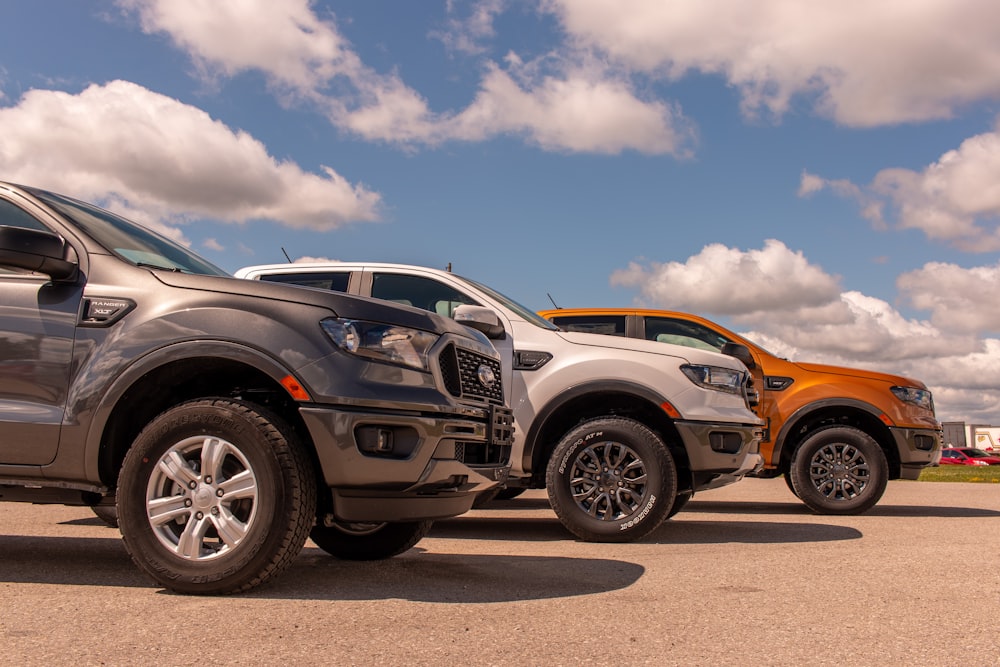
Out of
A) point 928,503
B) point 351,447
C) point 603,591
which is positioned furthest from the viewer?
point 928,503

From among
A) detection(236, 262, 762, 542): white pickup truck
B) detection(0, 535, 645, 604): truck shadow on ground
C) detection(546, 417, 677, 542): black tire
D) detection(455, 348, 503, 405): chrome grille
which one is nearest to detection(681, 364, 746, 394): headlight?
detection(236, 262, 762, 542): white pickup truck

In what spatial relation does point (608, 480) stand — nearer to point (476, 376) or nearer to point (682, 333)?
point (476, 376)

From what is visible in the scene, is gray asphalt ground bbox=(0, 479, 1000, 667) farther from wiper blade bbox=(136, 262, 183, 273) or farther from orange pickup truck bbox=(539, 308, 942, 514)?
orange pickup truck bbox=(539, 308, 942, 514)

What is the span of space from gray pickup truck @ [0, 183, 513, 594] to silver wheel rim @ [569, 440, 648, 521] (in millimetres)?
1961

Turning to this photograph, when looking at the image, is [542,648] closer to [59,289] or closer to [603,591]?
[603,591]

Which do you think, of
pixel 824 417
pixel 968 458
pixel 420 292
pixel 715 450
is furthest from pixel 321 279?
pixel 968 458

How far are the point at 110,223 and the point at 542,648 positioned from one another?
3140mm

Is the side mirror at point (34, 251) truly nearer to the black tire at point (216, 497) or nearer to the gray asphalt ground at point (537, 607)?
the black tire at point (216, 497)

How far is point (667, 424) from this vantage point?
6.44 m

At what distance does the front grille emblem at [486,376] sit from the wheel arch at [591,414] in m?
1.65

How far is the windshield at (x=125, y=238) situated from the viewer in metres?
4.43

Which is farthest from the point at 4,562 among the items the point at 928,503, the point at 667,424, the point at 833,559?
the point at 928,503

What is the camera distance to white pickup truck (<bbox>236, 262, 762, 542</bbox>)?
615 cm

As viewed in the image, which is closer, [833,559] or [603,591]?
[603,591]
